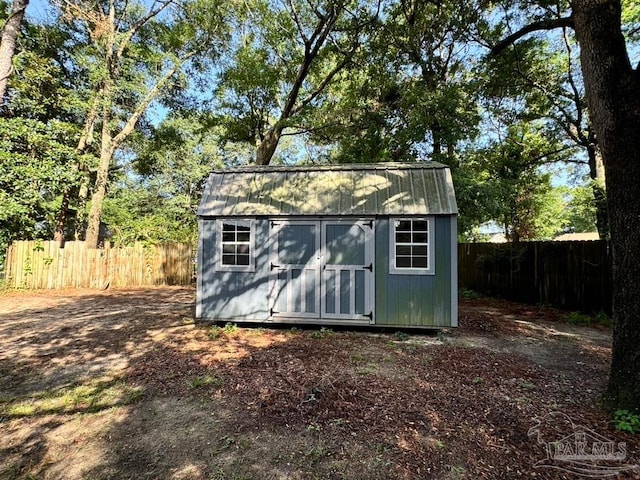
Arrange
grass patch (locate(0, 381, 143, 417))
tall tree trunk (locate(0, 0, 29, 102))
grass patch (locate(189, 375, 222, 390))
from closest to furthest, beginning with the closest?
grass patch (locate(0, 381, 143, 417)) → grass patch (locate(189, 375, 222, 390)) → tall tree trunk (locate(0, 0, 29, 102))

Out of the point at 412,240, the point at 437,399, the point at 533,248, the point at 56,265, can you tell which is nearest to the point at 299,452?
the point at 437,399

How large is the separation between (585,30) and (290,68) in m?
12.7

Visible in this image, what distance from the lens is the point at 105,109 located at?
13016 mm

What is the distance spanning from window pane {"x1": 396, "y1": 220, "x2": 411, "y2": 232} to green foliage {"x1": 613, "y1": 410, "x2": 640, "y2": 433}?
3761 mm

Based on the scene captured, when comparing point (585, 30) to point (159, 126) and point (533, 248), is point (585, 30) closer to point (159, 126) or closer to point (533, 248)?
point (533, 248)

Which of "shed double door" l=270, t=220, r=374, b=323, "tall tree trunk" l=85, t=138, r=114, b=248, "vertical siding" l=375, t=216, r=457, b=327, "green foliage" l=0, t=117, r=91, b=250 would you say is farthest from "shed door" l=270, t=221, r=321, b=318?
"tall tree trunk" l=85, t=138, r=114, b=248

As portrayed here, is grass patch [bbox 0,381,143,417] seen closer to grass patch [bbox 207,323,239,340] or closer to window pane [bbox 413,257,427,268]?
grass patch [bbox 207,323,239,340]

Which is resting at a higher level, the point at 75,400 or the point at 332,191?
the point at 332,191

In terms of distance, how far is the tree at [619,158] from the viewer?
3131 mm

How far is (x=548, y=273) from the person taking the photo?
8.87 metres

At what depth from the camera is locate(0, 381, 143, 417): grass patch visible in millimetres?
3398

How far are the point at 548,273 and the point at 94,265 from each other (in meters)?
14.4

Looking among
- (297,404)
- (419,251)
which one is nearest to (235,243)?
(419,251)

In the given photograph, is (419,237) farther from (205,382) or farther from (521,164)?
(521,164)
